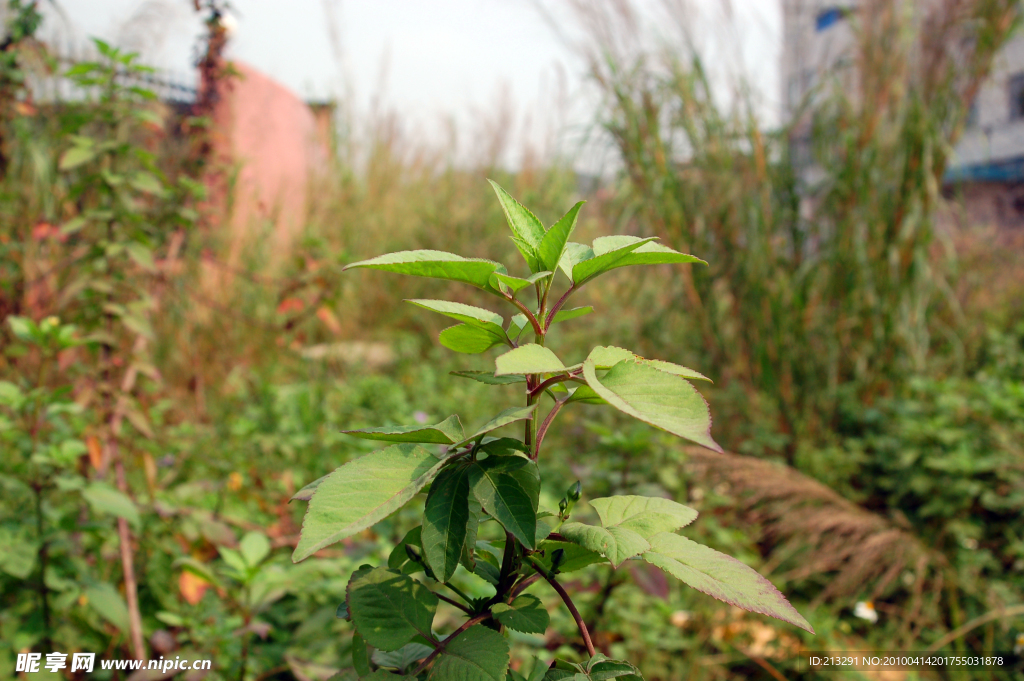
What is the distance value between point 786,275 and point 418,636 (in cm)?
247

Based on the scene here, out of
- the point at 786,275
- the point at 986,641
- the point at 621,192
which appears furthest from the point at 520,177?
the point at 986,641

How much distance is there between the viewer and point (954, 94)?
8.40 feet

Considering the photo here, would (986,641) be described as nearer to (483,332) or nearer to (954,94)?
(483,332)

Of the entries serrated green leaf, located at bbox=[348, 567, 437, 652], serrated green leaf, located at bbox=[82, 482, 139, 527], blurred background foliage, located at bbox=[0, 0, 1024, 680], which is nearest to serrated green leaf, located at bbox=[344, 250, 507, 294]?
serrated green leaf, located at bbox=[348, 567, 437, 652]

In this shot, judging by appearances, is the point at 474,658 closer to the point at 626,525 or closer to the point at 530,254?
the point at 626,525

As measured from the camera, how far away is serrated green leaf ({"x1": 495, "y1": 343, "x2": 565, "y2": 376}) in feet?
1.03

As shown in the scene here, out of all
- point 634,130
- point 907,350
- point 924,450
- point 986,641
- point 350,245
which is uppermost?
point 634,130

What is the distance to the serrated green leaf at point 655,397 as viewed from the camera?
322 millimetres

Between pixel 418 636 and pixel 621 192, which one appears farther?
pixel 621 192

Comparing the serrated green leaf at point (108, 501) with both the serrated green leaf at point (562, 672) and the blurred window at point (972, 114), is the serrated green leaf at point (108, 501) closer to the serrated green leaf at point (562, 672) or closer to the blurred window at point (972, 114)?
the serrated green leaf at point (562, 672)

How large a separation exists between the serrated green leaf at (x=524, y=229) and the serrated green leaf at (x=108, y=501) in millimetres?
911

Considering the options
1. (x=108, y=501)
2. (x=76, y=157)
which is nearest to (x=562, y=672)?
(x=108, y=501)

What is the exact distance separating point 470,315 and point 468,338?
0.03m

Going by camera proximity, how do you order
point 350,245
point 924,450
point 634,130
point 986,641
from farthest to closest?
1. point 350,245
2. point 634,130
3. point 924,450
4. point 986,641
